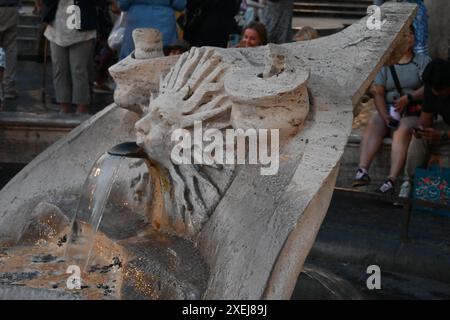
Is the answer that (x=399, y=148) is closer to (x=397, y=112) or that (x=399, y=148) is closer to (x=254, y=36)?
(x=397, y=112)

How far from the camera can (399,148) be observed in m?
9.23

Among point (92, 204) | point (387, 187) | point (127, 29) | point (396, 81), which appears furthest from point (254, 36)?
point (92, 204)

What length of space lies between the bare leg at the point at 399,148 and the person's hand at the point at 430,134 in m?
0.11

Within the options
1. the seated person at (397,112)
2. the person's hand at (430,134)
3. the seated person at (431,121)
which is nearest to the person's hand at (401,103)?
the seated person at (397,112)

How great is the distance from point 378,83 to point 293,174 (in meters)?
3.95

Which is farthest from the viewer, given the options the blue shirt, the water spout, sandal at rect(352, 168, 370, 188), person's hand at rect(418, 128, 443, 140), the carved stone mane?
the blue shirt

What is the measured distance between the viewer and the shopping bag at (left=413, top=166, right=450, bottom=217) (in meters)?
8.99

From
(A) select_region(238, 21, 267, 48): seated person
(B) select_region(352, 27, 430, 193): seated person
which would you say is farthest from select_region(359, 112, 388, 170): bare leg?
(A) select_region(238, 21, 267, 48): seated person

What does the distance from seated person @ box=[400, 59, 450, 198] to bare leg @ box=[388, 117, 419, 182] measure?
2.1 inches

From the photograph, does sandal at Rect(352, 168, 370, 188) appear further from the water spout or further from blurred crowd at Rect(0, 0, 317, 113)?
the water spout

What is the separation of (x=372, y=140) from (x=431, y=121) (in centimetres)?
44

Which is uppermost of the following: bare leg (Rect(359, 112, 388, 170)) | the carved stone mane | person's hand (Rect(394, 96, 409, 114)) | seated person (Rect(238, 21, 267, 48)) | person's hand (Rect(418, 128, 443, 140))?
the carved stone mane
